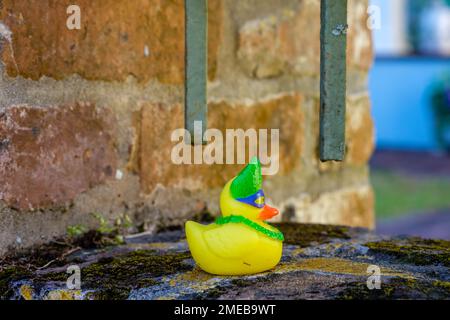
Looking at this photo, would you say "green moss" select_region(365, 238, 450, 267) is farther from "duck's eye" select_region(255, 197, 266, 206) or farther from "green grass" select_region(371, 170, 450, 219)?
"green grass" select_region(371, 170, 450, 219)

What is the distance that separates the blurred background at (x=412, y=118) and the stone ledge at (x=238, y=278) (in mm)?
2656

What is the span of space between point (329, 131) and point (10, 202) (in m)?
0.45

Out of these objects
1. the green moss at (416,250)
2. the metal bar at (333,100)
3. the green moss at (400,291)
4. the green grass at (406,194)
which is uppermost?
the metal bar at (333,100)

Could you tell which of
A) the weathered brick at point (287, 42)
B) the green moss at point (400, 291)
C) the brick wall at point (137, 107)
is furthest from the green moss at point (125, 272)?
the weathered brick at point (287, 42)

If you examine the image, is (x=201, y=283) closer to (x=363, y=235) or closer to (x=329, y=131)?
(x=329, y=131)

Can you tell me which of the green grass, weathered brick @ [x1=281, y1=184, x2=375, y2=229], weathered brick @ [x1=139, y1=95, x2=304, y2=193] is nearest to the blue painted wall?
the green grass

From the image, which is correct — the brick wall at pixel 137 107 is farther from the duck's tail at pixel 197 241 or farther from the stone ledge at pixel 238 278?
the duck's tail at pixel 197 241

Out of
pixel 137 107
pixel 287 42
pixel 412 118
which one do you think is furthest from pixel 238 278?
pixel 412 118

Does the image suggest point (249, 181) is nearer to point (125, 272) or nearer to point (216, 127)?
point (125, 272)

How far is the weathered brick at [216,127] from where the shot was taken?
121cm

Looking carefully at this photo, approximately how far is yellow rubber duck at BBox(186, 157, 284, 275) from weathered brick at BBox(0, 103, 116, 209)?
0.83 ft

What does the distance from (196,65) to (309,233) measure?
0.37 m

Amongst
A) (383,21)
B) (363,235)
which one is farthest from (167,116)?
(383,21)

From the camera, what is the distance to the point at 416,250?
3.44 ft
